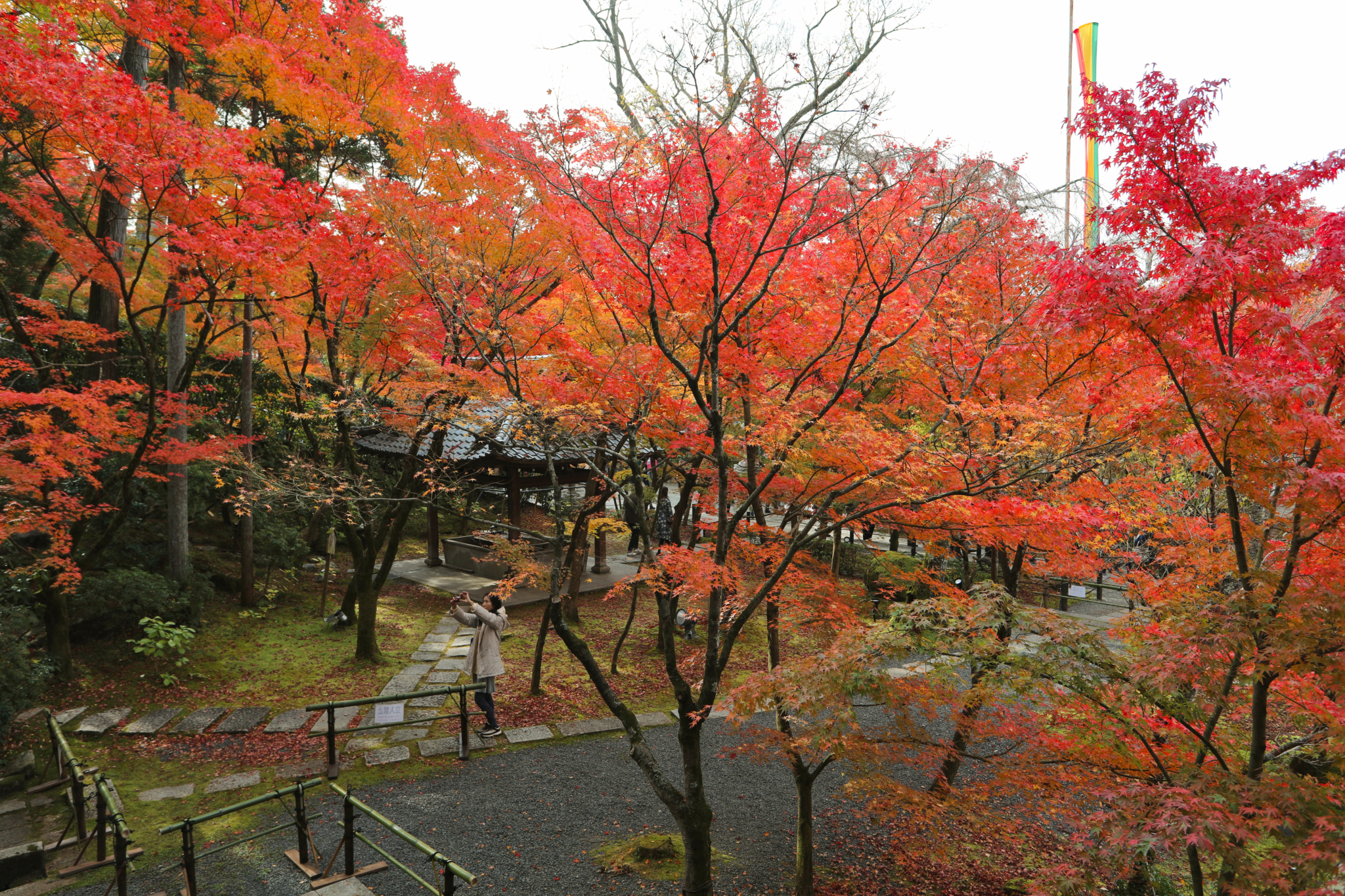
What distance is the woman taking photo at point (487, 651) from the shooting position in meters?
8.12

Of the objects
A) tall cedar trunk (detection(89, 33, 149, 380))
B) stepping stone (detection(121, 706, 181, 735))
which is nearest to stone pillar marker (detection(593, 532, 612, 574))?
stepping stone (detection(121, 706, 181, 735))

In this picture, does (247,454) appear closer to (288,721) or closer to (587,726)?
(288,721)

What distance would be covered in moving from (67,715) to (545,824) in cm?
612

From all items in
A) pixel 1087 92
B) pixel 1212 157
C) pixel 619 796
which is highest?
pixel 1087 92

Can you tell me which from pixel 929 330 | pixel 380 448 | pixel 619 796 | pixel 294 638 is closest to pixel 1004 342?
pixel 929 330

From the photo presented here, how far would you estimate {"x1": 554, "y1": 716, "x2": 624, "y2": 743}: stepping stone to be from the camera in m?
8.80

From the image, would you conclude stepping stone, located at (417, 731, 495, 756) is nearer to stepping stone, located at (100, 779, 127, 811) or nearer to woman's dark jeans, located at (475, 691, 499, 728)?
woman's dark jeans, located at (475, 691, 499, 728)

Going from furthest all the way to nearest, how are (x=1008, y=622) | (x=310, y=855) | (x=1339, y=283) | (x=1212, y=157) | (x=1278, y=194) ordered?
(x=310, y=855)
(x=1008, y=622)
(x=1212, y=157)
(x=1278, y=194)
(x=1339, y=283)

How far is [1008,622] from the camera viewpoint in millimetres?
4531

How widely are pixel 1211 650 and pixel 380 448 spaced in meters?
15.2

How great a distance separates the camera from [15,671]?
6.74 metres

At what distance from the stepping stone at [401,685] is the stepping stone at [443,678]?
181 millimetres

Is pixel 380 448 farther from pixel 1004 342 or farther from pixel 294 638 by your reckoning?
pixel 1004 342

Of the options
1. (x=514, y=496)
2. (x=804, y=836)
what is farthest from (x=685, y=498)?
(x=804, y=836)
